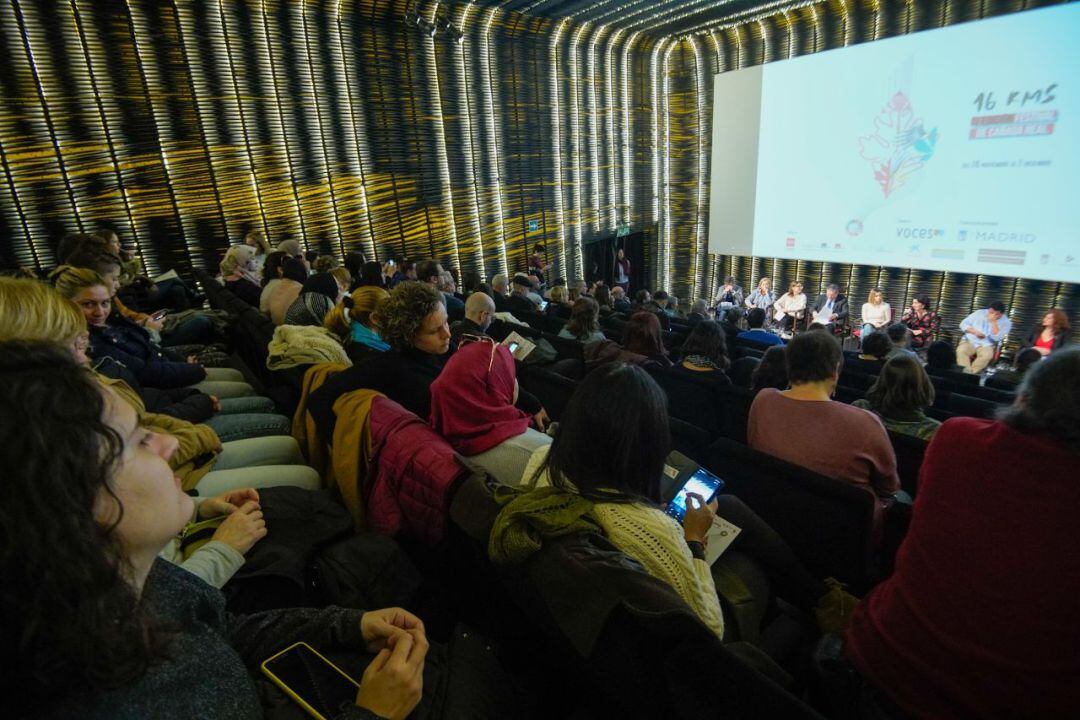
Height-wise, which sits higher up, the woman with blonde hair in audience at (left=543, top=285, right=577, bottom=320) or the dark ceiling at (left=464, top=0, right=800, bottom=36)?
the dark ceiling at (left=464, top=0, right=800, bottom=36)

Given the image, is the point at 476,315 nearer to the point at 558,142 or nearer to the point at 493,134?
the point at 493,134

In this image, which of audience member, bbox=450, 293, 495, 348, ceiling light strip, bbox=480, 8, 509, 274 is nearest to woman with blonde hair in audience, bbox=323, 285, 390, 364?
audience member, bbox=450, 293, 495, 348

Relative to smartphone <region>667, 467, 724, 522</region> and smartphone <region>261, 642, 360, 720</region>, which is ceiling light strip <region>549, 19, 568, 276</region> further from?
smartphone <region>261, 642, 360, 720</region>

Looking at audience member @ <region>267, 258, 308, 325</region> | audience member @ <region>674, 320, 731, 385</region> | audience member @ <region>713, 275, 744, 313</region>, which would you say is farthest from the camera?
audience member @ <region>713, 275, 744, 313</region>

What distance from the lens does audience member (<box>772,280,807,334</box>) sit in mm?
8711

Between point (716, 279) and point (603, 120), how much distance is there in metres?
4.10

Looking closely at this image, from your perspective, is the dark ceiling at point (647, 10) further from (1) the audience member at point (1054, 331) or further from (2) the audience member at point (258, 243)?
(1) the audience member at point (1054, 331)

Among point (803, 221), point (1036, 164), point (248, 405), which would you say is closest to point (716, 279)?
point (803, 221)

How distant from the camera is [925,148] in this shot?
703 centimetres

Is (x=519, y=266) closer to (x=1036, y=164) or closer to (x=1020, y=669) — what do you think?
(x=1036, y=164)

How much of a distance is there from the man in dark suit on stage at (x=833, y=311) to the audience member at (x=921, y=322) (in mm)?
889

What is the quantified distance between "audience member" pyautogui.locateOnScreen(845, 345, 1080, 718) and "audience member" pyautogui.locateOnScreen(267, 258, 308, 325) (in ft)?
12.0

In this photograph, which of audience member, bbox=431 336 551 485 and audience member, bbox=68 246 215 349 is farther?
audience member, bbox=68 246 215 349

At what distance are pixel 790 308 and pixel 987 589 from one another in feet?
28.0
